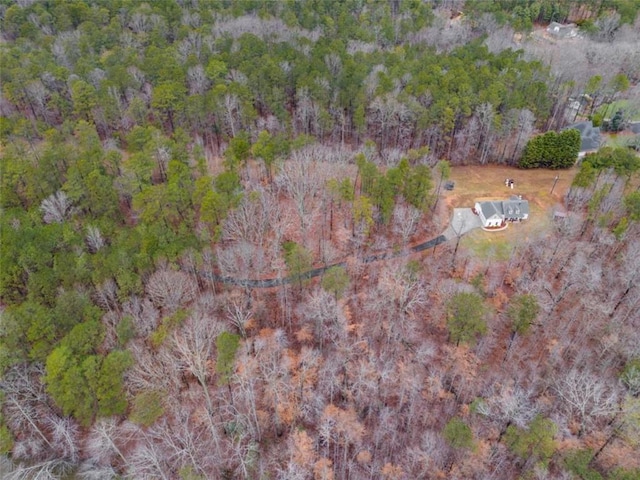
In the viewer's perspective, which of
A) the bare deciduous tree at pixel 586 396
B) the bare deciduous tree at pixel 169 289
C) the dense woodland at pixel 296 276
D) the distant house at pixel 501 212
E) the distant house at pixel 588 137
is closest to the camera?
the bare deciduous tree at pixel 586 396

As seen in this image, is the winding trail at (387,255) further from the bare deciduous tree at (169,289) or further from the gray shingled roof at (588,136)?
the gray shingled roof at (588,136)

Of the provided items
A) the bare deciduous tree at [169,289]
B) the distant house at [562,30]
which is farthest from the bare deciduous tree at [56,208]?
the distant house at [562,30]

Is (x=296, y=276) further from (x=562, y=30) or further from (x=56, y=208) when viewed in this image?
(x=562, y=30)

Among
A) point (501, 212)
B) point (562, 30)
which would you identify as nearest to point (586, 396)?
point (501, 212)

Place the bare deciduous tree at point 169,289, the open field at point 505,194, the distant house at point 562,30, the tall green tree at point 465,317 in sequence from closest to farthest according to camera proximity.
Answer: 1. the tall green tree at point 465,317
2. the bare deciduous tree at point 169,289
3. the open field at point 505,194
4. the distant house at point 562,30

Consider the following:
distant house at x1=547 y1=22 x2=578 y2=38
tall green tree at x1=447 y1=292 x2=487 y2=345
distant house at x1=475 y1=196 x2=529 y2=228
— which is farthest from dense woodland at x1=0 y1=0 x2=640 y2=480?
distant house at x1=547 y1=22 x2=578 y2=38

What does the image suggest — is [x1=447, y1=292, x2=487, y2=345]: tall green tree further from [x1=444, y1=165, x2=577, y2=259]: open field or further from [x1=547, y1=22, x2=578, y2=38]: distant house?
[x1=547, y1=22, x2=578, y2=38]: distant house
